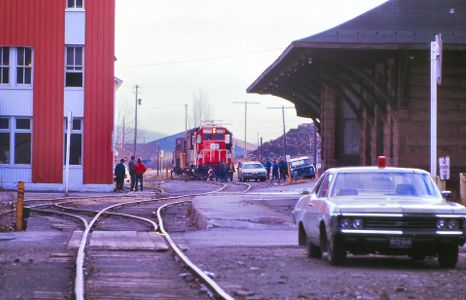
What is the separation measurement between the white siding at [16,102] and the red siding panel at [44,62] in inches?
12.2

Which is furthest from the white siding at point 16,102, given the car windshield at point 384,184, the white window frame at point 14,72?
the car windshield at point 384,184

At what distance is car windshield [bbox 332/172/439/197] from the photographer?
14.9 metres

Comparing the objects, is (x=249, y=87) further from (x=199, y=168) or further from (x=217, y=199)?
(x=199, y=168)

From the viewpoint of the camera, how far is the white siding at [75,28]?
148ft

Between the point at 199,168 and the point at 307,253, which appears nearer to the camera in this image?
the point at 307,253

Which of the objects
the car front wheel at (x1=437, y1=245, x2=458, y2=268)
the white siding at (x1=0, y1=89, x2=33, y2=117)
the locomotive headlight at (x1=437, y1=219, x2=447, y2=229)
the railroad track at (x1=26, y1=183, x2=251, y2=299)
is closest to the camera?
the railroad track at (x1=26, y1=183, x2=251, y2=299)

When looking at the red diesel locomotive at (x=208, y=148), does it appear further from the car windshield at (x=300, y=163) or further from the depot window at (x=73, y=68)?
the depot window at (x=73, y=68)

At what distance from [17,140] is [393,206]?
33.7 meters

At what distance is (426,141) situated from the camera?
31750mm

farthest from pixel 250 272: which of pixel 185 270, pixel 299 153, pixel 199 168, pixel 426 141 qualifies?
pixel 299 153

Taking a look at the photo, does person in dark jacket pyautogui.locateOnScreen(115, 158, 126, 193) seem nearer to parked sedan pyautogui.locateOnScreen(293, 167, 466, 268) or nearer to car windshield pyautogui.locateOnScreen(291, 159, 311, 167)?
car windshield pyautogui.locateOnScreen(291, 159, 311, 167)

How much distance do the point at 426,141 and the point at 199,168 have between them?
4207 cm

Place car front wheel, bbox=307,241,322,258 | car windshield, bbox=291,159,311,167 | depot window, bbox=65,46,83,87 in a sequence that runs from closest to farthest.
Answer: car front wheel, bbox=307,241,322,258 < depot window, bbox=65,46,83,87 < car windshield, bbox=291,159,311,167

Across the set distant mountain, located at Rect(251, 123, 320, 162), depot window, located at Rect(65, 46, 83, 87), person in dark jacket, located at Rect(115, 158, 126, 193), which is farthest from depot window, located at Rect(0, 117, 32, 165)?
distant mountain, located at Rect(251, 123, 320, 162)
